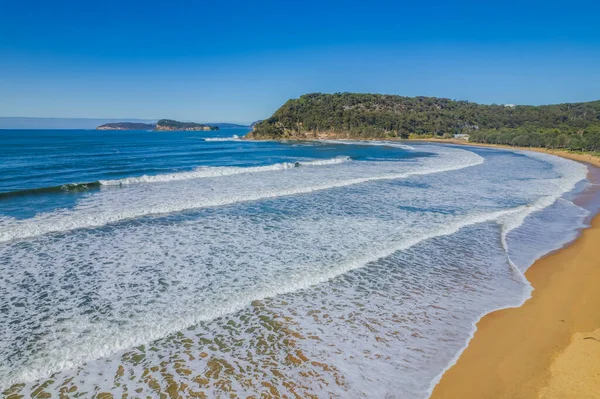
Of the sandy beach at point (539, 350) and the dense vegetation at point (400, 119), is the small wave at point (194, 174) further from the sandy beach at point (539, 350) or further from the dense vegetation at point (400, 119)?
the dense vegetation at point (400, 119)

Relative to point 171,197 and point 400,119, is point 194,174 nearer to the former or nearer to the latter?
point 171,197

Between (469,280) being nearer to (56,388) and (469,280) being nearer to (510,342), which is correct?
(510,342)

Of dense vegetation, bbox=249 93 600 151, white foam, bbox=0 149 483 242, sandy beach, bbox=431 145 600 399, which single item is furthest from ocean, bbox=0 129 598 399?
→ dense vegetation, bbox=249 93 600 151

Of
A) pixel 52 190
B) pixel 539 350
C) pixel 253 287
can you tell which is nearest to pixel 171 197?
pixel 52 190

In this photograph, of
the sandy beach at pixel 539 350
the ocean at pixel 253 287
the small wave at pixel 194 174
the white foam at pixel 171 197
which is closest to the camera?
the sandy beach at pixel 539 350

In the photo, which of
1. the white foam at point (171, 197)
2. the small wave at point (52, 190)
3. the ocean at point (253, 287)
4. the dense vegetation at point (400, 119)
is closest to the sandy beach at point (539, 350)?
the ocean at point (253, 287)

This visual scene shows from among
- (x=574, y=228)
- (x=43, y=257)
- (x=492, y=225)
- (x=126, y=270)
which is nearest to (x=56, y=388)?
(x=126, y=270)
